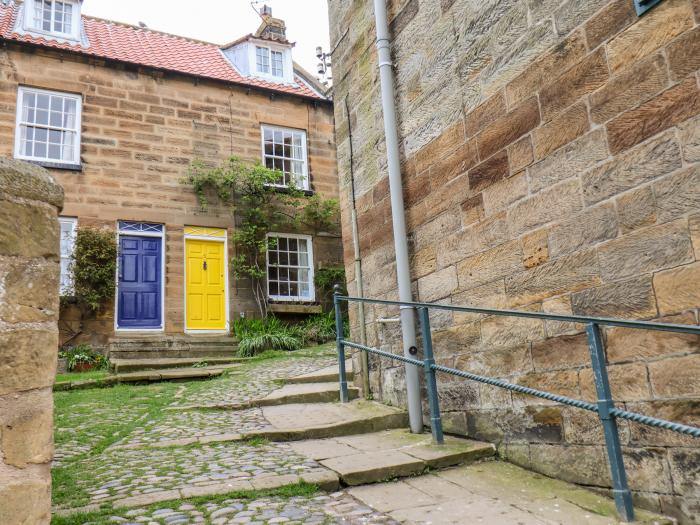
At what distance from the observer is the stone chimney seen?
15.4 m

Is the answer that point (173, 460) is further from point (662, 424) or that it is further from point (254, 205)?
point (254, 205)

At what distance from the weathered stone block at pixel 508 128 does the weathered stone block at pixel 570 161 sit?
0.89 ft

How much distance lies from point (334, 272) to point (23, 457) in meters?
11.8

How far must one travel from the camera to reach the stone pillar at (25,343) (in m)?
1.72

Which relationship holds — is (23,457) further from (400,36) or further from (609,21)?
(400,36)

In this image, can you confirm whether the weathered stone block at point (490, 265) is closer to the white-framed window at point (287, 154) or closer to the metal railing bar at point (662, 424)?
the metal railing bar at point (662, 424)

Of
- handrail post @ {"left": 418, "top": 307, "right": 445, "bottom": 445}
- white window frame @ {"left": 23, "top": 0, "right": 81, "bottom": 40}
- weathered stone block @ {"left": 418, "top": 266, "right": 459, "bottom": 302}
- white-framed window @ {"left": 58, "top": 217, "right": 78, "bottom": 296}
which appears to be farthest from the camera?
white window frame @ {"left": 23, "top": 0, "right": 81, "bottom": 40}

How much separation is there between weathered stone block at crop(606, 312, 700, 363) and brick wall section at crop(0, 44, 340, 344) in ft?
33.3

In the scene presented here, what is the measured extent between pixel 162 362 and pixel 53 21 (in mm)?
8452

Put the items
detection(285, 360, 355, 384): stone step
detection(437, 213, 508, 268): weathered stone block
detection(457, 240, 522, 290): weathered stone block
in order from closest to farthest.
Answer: detection(457, 240, 522, 290): weathered stone block < detection(437, 213, 508, 268): weathered stone block < detection(285, 360, 355, 384): stone step

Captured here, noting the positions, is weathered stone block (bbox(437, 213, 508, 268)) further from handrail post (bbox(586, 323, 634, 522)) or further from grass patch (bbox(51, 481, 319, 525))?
grass patch (bbox(51, 481, 319, 525))

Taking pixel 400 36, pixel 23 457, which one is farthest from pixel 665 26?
pixel 23 457

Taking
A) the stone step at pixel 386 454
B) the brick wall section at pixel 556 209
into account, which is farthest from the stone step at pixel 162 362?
the stone step at pixel 386 454

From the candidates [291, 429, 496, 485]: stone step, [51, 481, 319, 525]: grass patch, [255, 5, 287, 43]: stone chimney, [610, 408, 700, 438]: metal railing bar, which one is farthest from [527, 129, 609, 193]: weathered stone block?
[255, 5, 287, 43]: stone chimney
